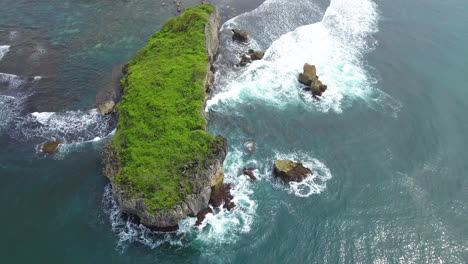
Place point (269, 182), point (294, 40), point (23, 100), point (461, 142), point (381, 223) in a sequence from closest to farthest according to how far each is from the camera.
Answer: point (381, 223) < point (269, 182) < point (461, 142) < point (23, 100) < point (294, 40)

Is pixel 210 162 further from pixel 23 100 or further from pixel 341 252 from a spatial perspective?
pixel 23 100

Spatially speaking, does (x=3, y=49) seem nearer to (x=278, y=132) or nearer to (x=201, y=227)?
(x=278, y=132)

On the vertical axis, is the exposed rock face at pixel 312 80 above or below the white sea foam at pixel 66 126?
above

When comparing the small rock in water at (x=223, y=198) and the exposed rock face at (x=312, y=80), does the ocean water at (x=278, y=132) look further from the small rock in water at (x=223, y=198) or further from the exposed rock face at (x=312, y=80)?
the exposed rock face at (x=312, y=80)

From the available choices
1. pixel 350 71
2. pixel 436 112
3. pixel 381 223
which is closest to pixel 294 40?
pixel 350 71

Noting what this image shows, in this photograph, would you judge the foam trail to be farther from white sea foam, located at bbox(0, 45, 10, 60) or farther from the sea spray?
the sea spray

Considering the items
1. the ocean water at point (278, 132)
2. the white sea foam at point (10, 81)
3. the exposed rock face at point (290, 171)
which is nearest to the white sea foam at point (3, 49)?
the ocean water at point (278, 132)
